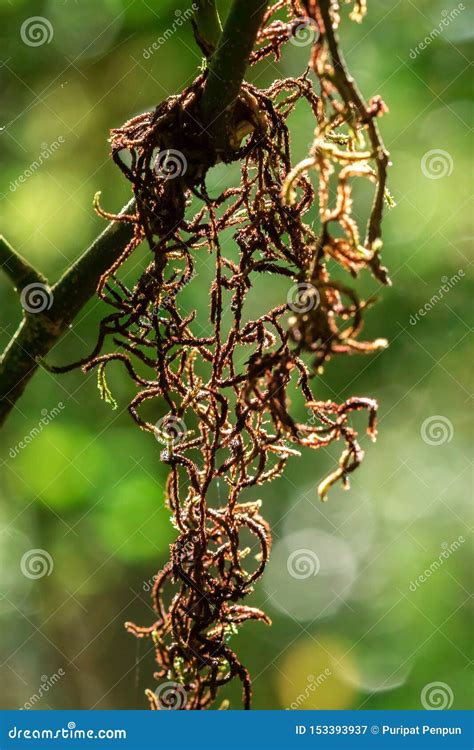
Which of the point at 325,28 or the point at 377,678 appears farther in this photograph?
the point at 377,678

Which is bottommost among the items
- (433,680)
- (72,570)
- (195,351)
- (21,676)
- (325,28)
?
(21,676)

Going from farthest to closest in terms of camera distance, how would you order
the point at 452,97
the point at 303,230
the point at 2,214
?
the point at 452,97
the point at 2,214
the point at 303,230

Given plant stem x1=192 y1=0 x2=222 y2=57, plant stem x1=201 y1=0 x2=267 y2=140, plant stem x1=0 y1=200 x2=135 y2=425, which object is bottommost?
plant stem x1=0 y1=200 x2=135 y2=425

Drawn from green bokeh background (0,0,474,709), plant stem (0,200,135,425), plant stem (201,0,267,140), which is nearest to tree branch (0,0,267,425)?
plant stem (0,200,135,425)

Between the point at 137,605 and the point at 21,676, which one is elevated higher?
the point at 137,605

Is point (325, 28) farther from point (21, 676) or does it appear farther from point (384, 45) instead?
point (21, 676)

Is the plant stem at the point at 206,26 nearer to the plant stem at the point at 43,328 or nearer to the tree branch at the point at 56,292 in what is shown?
the tree branch at the point at 56,292

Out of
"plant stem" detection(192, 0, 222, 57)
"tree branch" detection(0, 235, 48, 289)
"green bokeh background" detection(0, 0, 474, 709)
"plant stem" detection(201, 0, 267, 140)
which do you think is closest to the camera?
"plant stem" detection(201, 0, 267, 140)

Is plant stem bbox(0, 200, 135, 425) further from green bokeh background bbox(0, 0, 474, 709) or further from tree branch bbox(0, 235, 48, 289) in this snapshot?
green bokeh background bbox(0, 0, 474, 709)

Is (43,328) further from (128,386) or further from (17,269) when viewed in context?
(128,386)

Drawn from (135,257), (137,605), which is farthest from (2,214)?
(137,605)
